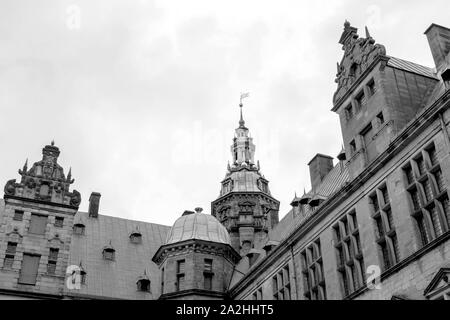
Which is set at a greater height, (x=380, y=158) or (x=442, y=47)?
(x=442, y=47)

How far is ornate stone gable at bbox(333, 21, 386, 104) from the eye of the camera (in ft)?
89.9

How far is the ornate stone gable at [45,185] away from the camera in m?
41.0

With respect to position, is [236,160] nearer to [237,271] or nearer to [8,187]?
[237,271]

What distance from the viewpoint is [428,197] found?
70.1ft

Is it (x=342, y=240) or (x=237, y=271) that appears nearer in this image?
(x=342, y=240)

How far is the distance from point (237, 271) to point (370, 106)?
18915 mm

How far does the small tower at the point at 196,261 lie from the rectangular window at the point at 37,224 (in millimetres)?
8163

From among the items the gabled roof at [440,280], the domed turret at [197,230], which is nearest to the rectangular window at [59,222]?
the domed turret at [197,230]

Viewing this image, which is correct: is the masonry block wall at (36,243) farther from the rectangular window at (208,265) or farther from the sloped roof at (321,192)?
the sloped roof at (321,192)

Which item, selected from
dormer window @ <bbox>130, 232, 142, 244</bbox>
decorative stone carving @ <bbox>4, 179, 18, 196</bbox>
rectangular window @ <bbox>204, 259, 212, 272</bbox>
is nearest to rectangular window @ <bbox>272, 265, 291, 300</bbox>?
rectangular window @ <bbox>204, 259, 212, 272</bbox>

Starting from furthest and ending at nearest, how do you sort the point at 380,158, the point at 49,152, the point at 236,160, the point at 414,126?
the point at 236,160
the point at 49,152
the point at 380,158
the point at 414,126

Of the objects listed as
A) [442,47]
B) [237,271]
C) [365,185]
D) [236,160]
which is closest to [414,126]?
[365,185]

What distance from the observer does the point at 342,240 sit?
2673cm

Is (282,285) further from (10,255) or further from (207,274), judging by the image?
(10,255)
